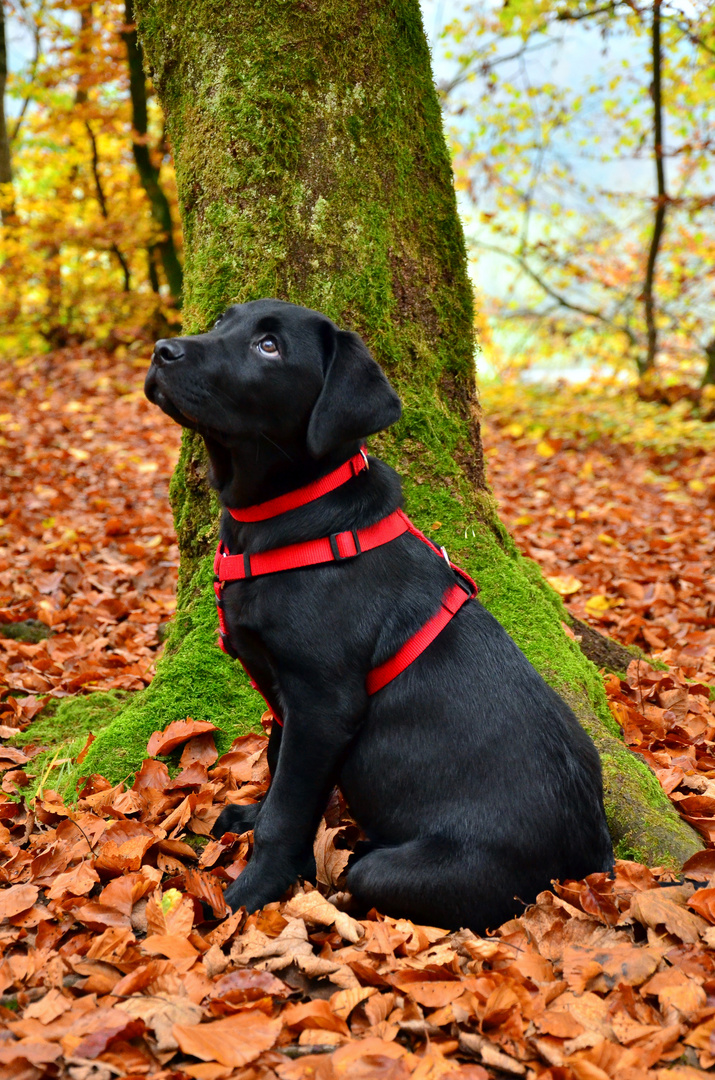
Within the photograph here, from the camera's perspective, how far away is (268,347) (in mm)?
2891

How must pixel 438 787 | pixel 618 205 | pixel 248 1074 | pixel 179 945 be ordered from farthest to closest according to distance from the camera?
pixel 618 205 → pixel 438 787 → pixel 179 945 → pixel 248 1074

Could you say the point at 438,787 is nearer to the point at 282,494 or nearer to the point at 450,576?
the point at 450,576

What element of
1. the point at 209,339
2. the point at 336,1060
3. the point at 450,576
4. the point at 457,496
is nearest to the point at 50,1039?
the point at 336,1060

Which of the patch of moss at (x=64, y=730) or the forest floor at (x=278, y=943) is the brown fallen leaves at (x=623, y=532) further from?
the patch of moss at (x=64, y=730)

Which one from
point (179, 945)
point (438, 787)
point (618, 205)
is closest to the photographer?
point (179, 945)

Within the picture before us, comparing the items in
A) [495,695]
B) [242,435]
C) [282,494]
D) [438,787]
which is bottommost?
[438,787]

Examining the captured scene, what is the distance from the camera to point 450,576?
9.71 feet

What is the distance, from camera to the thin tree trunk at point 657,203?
13211 mm

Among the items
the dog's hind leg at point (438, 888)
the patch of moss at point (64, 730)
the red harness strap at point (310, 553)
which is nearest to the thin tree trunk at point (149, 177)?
the patch of moss at point (64, 730)

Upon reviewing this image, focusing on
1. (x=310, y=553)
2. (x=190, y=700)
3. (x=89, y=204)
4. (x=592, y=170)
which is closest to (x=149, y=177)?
(x=89, y=204)

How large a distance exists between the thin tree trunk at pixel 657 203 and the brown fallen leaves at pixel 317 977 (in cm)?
1254

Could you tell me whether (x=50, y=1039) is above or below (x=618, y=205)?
below

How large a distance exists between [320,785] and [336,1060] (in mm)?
858

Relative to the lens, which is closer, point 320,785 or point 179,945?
point 179,945
